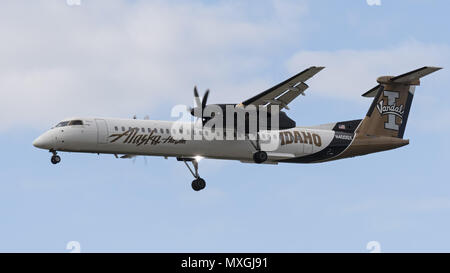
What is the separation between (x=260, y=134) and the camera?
29797 mm

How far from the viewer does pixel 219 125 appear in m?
28.7

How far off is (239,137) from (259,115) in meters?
1.31

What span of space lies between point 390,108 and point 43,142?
14.2 meters

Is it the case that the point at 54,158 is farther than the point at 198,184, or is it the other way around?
the point at 198,184

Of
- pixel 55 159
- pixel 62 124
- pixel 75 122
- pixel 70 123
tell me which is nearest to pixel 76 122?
pixel 75 122

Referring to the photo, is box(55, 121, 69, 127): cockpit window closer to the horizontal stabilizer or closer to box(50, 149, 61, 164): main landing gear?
box(50, 149, 61, 164): main landing gear

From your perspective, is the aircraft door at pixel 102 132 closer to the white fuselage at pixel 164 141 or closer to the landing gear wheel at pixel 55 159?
the white fuselage at pixel 164 141

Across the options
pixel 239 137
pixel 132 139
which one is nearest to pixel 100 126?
pixel 132 139

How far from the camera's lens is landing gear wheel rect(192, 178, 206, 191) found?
30422mm

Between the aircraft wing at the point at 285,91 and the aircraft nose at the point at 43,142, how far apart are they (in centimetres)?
686

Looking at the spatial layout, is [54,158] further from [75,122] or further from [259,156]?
[259,156]

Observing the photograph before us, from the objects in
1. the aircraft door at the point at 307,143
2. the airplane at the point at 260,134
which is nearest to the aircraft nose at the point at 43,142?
the airplane at the point at 260,134

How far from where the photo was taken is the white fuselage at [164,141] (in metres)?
26.8

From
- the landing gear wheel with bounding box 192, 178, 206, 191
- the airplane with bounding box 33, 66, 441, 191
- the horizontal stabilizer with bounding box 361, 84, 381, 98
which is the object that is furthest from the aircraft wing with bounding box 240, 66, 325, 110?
the horizontal stabilizer with bounding box 361, 84, 381, 98
